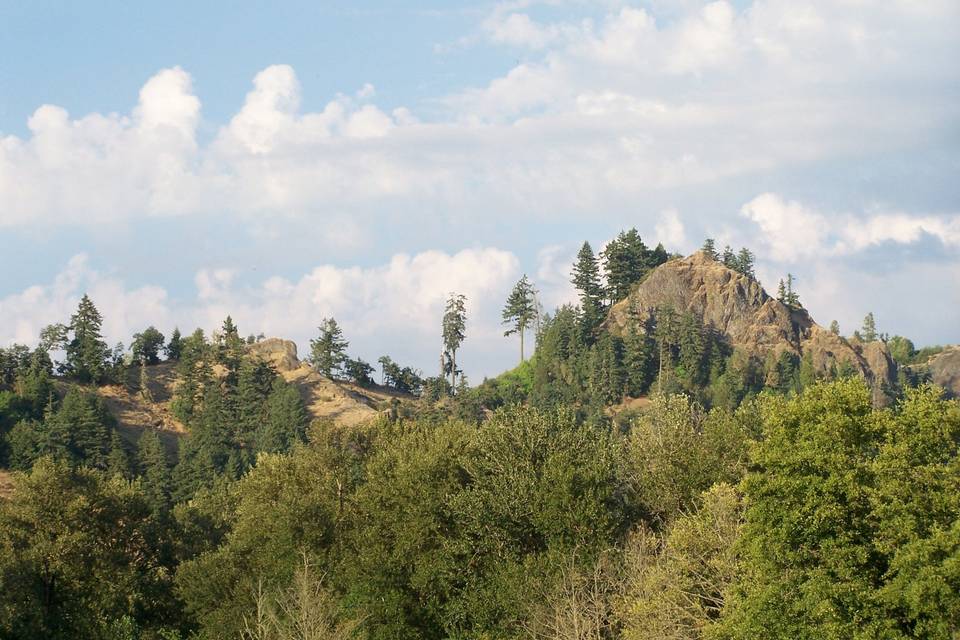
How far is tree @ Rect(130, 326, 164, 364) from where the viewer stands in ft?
481

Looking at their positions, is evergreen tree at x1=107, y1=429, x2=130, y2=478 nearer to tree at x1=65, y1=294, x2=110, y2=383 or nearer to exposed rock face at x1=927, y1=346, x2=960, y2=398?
tree at x1=65, y1=294, x2=110, y2=383

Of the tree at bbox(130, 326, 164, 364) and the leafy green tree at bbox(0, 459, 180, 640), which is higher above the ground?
the tree at bbox(130, 326, 164, 364)

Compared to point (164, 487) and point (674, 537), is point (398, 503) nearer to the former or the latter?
point (674, 537)

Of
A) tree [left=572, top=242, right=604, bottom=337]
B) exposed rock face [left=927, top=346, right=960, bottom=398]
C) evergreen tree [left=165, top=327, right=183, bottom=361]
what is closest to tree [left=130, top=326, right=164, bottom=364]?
evergreen tree [left=165, top=327, right=183, bottom=361]

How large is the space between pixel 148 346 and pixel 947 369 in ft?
403

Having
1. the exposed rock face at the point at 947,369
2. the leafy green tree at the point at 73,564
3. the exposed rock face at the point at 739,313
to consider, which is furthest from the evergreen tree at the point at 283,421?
the exposed rock face at the point at 947,369

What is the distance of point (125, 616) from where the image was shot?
48.9 m

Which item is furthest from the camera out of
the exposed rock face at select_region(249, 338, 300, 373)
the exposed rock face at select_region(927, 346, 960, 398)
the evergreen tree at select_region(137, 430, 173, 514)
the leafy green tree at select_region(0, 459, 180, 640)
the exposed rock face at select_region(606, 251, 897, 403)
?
the exposed rock face at select_region(927, 346, 960, 398)

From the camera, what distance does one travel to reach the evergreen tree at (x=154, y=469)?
103 meters

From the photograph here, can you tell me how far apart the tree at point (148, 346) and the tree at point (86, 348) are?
1139 centimetres

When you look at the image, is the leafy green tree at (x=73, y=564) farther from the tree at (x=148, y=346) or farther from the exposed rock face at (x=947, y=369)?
the exposed rock face at (x=947, y=369)

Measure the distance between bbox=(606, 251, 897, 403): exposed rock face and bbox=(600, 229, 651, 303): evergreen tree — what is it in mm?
3353

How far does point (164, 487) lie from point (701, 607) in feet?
252

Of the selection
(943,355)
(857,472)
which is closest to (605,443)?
(857,472)
